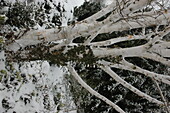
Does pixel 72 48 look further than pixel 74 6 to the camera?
No

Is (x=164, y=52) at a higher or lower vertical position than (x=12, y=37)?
lower

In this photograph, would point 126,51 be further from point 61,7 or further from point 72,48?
point 61,7

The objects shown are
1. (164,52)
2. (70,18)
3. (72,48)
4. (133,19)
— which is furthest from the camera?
(70,18)

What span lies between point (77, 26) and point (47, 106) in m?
3.57

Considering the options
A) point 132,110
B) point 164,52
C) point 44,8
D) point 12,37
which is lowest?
point 132,110

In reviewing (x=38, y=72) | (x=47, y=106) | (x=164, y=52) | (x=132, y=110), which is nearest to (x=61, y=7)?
(x=38, y=72)

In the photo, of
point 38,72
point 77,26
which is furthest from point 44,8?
point 77,26

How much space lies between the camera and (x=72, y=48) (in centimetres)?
378

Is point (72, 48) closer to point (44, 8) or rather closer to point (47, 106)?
point (47, 106)

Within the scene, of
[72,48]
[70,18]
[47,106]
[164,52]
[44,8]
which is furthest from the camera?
[70,18]

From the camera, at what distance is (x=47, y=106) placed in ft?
20.1

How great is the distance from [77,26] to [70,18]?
530 cm

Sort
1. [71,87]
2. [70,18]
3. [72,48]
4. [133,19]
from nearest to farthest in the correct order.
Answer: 1. [133,19]
2. [72,48]
3. [71,87]
4. [70,18]

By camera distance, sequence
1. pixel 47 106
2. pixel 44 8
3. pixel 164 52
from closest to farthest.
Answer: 1. pixel 164 52
2. pixel 47 106
3. pixel 44 8
